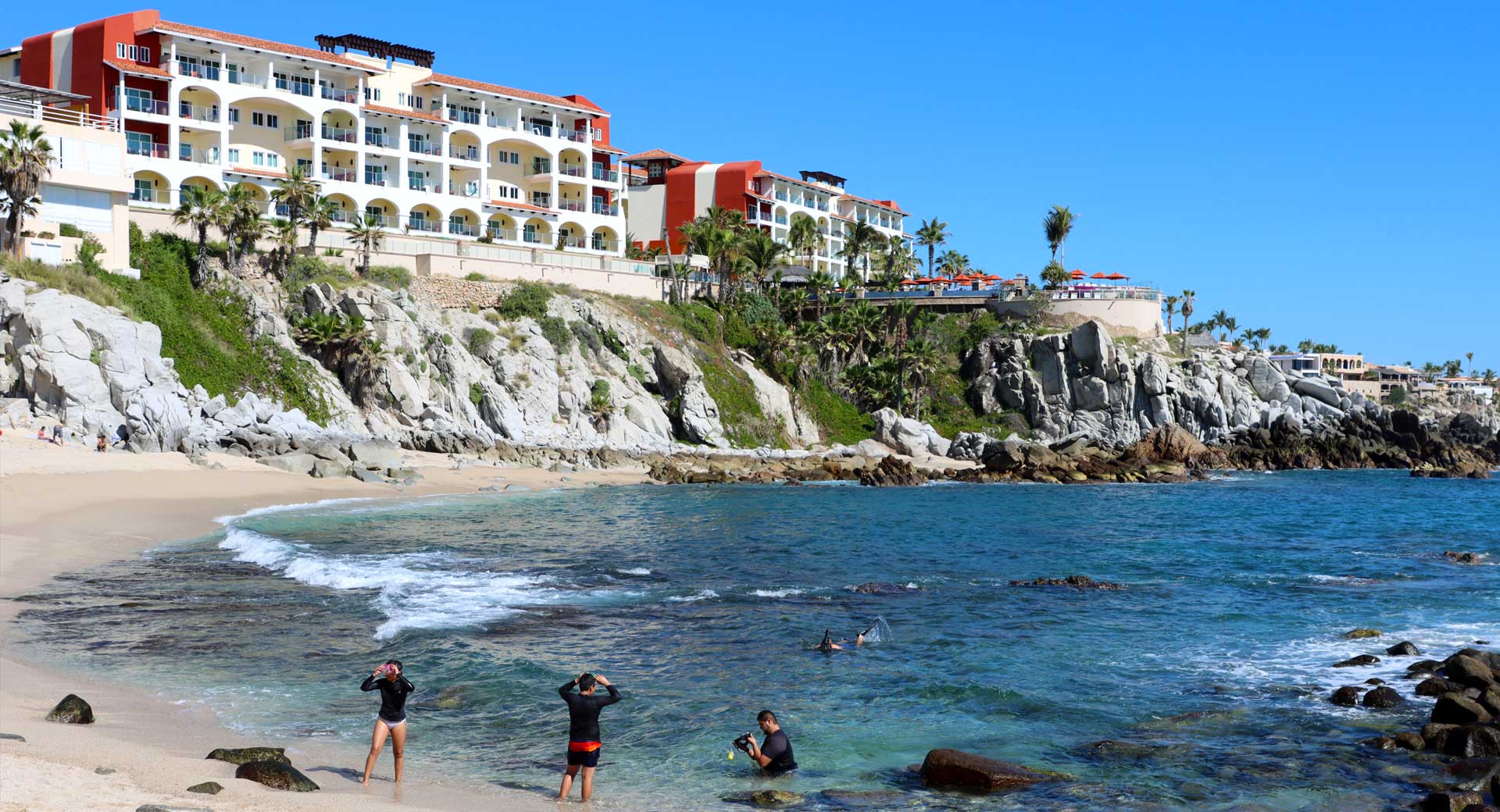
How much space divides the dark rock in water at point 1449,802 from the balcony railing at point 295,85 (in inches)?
2882

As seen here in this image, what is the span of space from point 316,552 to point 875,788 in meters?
21.5

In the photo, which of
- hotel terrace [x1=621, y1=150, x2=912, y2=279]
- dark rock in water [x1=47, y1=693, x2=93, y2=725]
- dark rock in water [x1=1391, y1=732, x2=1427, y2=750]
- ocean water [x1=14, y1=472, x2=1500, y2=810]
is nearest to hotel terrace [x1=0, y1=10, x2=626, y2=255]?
hotel terrace [x1=621, y1=150, x2=912, y2=279]

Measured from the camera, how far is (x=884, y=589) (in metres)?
28.3

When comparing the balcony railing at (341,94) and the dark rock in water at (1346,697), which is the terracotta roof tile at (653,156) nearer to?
the balcony railing at (341,94)

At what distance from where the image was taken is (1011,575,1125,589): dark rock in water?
2925 cm

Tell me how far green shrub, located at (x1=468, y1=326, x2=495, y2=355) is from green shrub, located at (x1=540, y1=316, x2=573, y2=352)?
145 inches

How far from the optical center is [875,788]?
13664mm

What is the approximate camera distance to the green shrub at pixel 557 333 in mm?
70125

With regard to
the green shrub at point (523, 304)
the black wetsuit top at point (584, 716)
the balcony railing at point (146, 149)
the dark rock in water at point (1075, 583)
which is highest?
the balcony railing at point (146, 149)

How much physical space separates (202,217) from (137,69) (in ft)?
40.3

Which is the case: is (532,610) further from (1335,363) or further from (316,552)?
(1335,363)

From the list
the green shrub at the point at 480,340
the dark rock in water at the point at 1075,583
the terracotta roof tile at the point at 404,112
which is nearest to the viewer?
the dark rock in water at the point at 1075,583

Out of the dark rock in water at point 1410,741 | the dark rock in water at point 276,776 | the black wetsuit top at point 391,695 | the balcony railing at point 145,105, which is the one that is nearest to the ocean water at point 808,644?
the dark rock in water at point 1410,741

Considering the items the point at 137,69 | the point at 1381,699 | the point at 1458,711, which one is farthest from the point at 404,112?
the point at 1458,711
